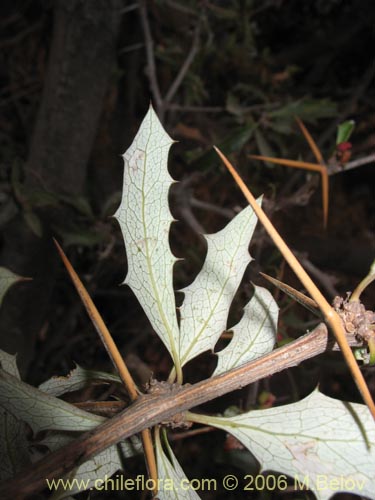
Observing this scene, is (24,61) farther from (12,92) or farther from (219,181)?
(219,181)

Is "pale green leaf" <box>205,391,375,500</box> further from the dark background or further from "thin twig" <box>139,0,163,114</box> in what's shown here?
"thin twig" <box>139,0,163,114</box>

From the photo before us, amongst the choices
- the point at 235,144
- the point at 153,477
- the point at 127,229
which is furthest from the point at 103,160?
the point at 153,477

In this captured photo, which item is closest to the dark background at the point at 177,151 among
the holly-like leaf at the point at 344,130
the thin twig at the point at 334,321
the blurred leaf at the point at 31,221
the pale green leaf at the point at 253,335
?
the blurred leaf at the point at 31,221

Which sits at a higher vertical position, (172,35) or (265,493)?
(172,35)

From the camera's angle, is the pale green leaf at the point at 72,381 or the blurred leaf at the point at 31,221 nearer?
the pale green leaf at the point at 72,381

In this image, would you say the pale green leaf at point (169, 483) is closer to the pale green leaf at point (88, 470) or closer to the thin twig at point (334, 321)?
the pale green leaf at point (88, 470)

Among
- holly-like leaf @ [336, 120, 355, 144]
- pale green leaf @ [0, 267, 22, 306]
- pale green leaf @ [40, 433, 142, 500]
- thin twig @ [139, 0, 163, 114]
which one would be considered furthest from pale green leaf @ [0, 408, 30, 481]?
thin twig @ [139, 0, 163, 114]
